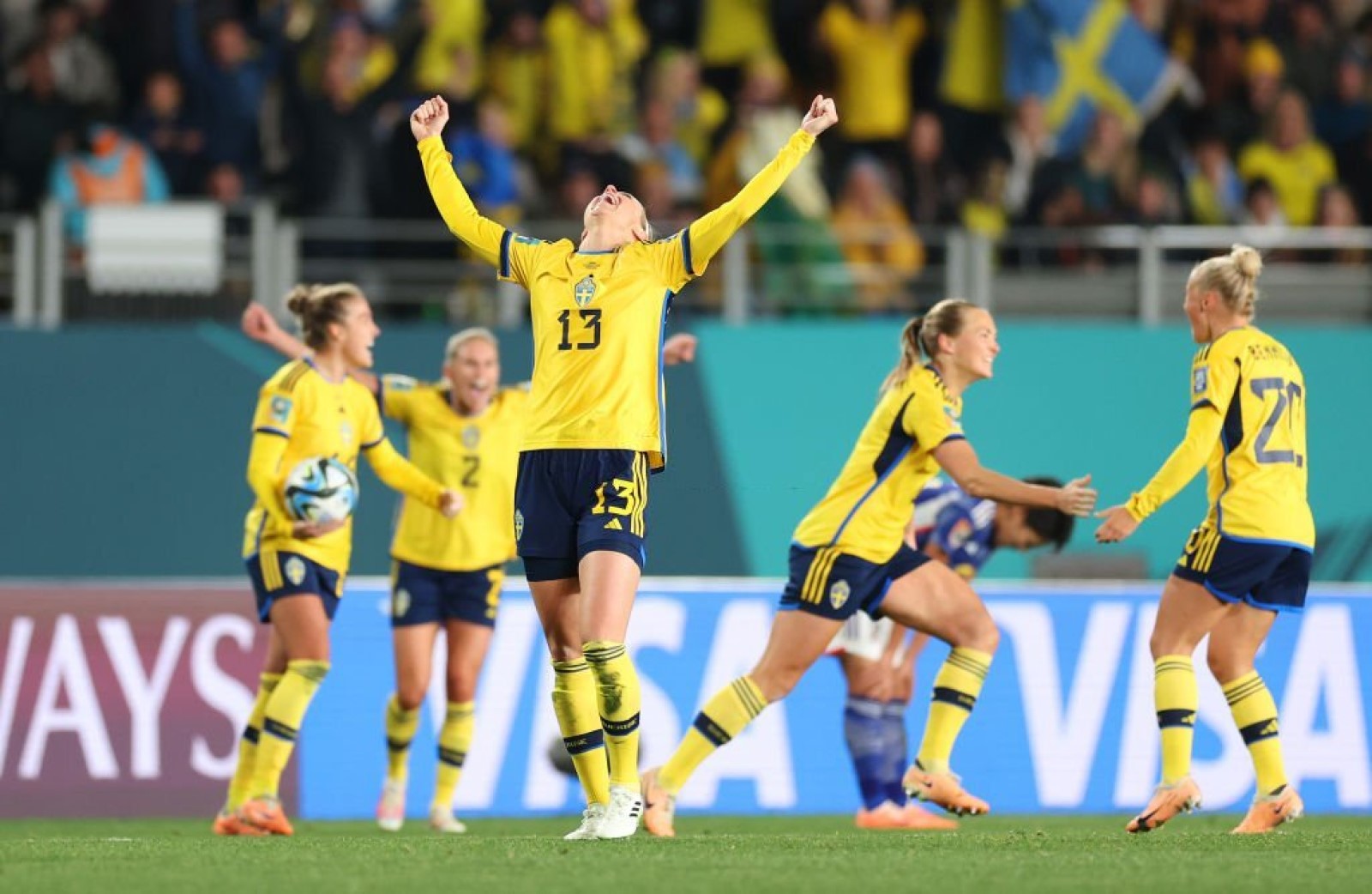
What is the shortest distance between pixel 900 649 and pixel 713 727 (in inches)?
95.2

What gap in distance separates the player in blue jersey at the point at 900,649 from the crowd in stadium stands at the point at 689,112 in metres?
4.35

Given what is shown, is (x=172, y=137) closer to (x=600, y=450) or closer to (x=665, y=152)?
(x=665, y=152)

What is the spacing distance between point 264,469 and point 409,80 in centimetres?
632

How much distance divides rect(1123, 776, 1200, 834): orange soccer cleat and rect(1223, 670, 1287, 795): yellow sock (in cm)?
56

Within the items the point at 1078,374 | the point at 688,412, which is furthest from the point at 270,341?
the point at 1078,374

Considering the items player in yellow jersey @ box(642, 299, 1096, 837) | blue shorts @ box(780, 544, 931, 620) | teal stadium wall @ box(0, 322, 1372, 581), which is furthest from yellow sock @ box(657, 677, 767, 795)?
teal stadium wall @ box(0, 322, 1372, 581)

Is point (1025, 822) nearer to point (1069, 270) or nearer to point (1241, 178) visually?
point (1069, 270)

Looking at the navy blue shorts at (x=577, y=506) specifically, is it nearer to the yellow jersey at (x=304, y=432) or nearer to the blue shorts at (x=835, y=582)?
the blue shorts at (x=835, y=582)

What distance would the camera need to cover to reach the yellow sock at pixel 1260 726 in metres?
9.10

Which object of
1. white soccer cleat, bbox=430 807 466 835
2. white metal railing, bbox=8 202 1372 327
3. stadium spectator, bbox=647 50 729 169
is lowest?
white soccer cleat, bbox=430 807 466 835

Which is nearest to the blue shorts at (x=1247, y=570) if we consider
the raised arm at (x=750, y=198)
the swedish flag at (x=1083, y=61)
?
the raised arm at (x=750, y=198)

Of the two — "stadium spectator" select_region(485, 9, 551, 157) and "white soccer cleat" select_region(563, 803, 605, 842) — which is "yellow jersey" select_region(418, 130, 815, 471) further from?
"stadium spectator" select_region(485, 9, 551, 157)

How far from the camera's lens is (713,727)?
358 inches

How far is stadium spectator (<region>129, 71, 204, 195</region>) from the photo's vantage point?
15.1 m
